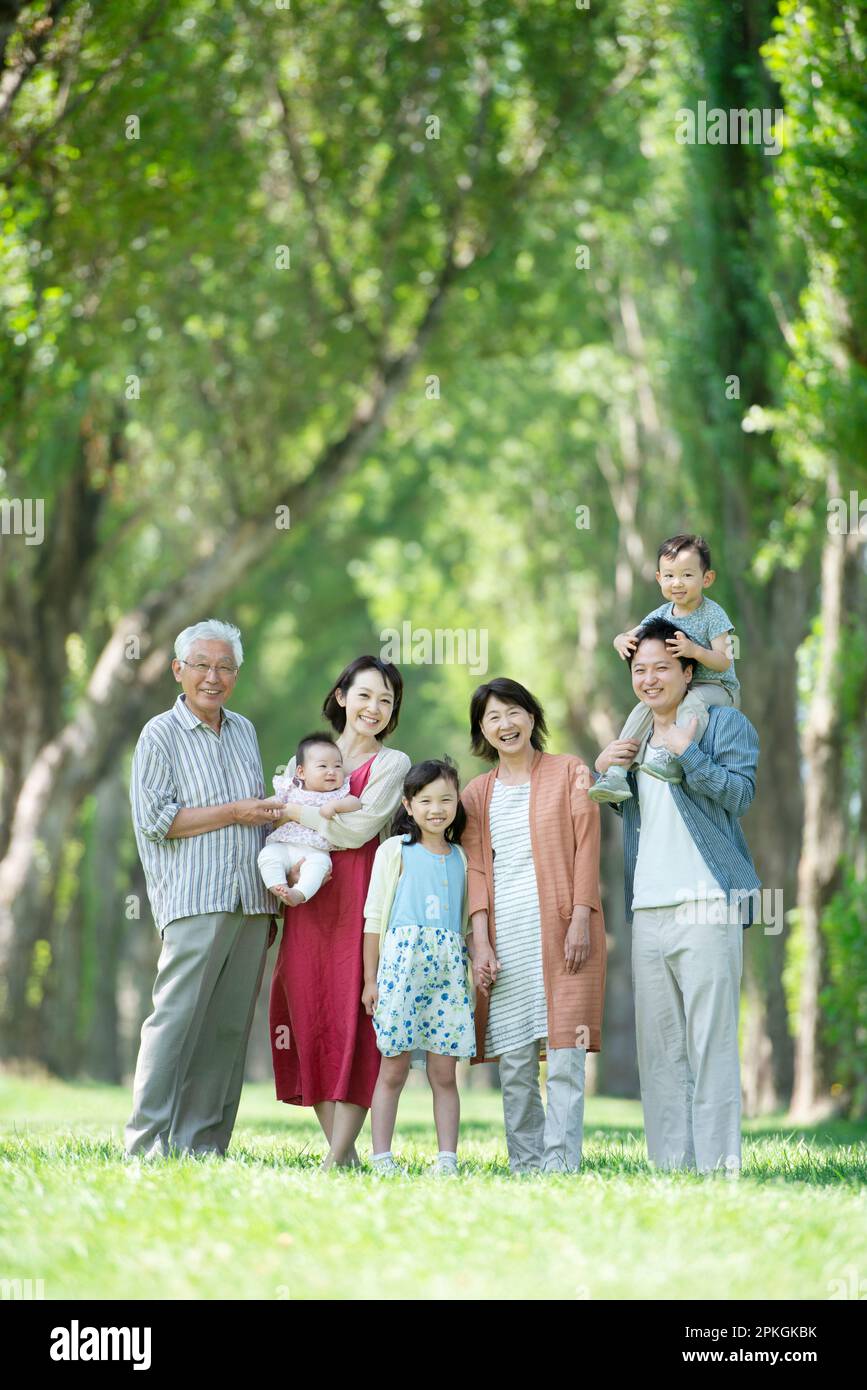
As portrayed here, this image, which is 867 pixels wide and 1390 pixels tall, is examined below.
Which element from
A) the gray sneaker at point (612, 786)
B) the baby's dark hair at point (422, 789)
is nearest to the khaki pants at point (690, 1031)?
the gray sneaker at point (612, 786)

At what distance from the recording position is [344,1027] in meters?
7.18

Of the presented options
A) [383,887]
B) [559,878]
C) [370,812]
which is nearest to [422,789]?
[370,812]

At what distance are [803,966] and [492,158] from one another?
9799 mm

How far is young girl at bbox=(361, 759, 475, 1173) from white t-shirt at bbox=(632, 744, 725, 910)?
0.85 meters

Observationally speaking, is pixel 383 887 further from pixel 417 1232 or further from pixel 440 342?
pixel 440 342

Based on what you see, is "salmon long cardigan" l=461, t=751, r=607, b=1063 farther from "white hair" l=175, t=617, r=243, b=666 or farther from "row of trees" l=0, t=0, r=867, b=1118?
"row of trees" l=0, t=0, r=867, b=1118

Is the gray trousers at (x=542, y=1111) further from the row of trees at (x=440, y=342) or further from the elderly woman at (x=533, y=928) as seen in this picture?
the row of trees at (x=440, y=342)

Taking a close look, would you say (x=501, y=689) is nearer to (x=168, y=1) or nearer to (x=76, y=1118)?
(x=76, y=1118)

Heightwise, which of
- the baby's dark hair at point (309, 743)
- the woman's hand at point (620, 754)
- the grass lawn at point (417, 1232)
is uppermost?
the baby's dark hair at point (309, 743)

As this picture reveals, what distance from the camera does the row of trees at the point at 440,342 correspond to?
47.6ft

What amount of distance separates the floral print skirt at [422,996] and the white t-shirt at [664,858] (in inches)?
34.1

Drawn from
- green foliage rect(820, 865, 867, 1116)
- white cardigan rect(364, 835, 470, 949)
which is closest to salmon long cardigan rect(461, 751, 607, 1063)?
white cardigan rect(364, 835, 470, 949)
